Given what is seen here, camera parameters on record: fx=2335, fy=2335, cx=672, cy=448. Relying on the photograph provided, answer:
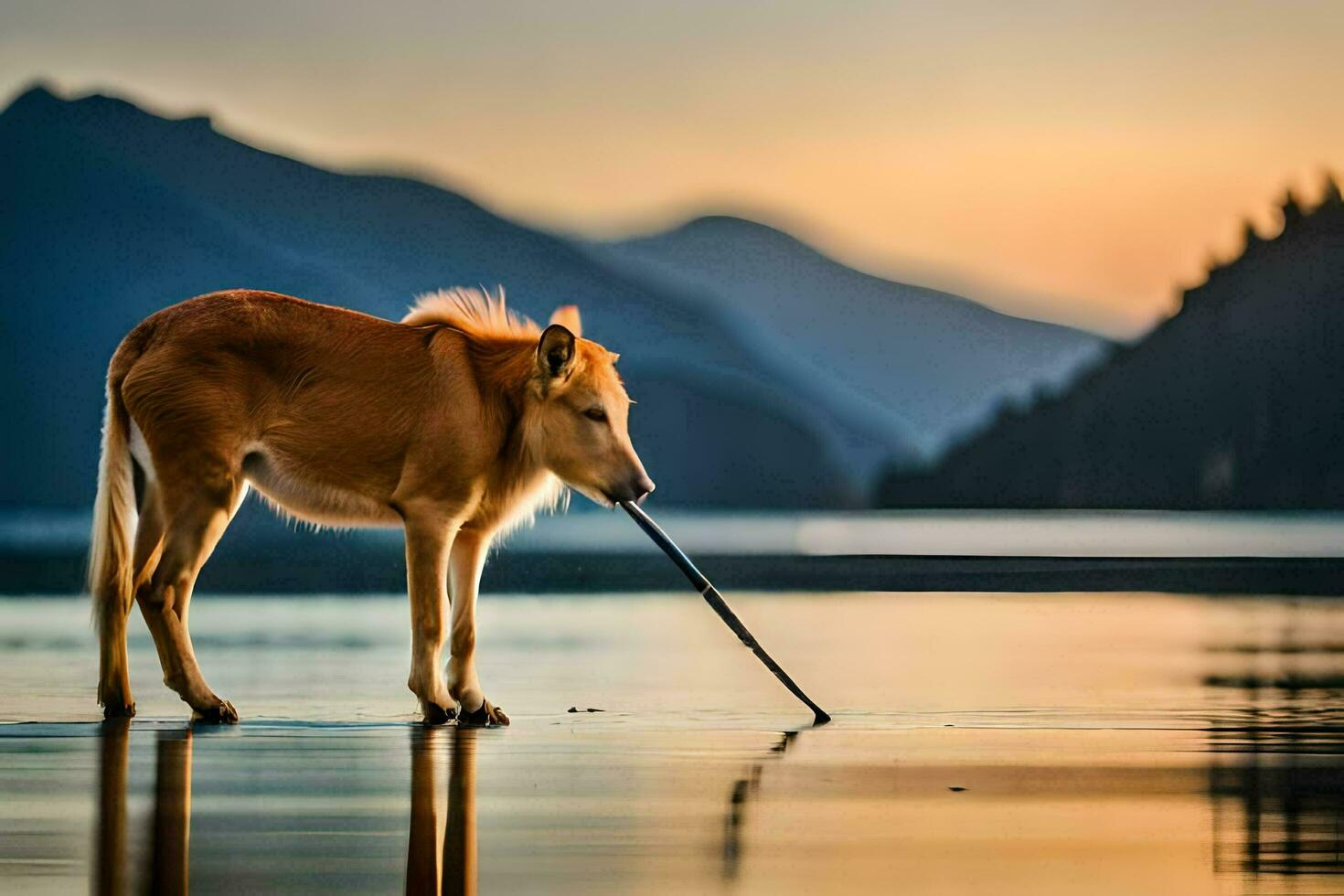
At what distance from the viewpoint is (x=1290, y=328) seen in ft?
404

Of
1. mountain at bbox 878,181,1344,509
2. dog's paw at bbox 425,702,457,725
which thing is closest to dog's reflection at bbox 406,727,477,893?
dog's paw at bbox 425,702,457,725

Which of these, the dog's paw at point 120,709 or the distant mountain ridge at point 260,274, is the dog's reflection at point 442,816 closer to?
the dog's paw at point 120,709

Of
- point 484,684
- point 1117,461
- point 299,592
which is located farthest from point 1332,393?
point 484,684

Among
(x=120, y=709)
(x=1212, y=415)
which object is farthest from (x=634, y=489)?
(x=1212, y=415)

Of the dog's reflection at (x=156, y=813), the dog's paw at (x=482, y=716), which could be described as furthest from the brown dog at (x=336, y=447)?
the dog's reflection at (x=156, y=813)

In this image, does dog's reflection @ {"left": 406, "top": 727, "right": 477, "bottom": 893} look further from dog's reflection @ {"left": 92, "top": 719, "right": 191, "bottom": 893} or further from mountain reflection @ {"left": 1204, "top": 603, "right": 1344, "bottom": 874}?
mountain reflection @ {"left": 1204, "top": 603, "right": 1344, "bottom": 874}

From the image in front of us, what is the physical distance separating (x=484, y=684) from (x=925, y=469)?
262 feet

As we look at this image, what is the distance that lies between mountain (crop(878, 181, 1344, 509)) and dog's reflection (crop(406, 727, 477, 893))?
74722mm

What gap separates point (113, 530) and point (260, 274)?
5782 inches

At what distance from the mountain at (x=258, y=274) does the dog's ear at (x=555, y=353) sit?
83310 mm

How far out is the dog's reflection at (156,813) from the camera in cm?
717

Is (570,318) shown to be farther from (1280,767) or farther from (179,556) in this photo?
(1280,767)

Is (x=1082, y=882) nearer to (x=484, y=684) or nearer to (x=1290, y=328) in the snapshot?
(x=484, y=684)

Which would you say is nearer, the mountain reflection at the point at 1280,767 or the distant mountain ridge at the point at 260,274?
the mountain reflection at the point at 1280,767
